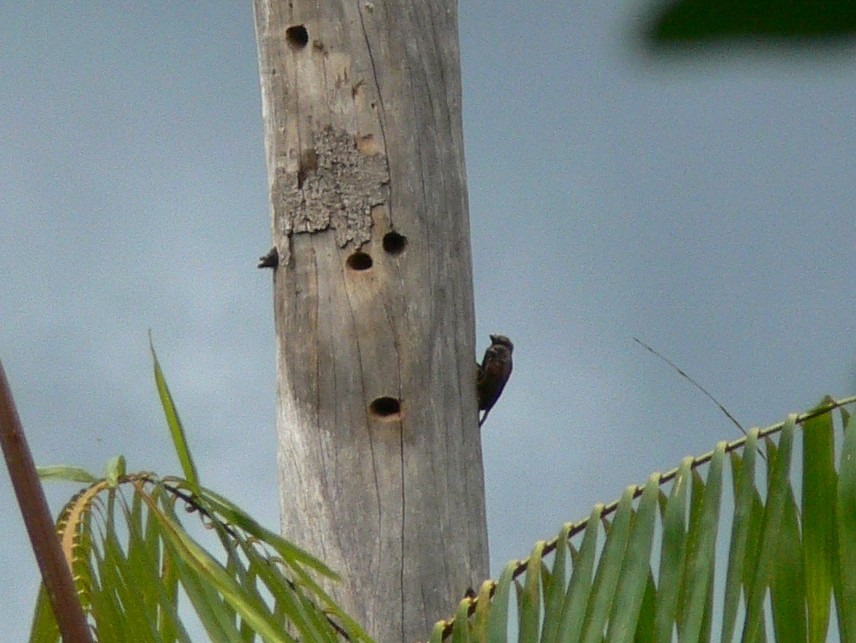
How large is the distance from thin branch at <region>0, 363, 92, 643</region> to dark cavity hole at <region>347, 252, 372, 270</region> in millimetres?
1746

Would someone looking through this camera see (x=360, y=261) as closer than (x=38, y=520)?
No

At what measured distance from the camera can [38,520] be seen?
3.13 ft

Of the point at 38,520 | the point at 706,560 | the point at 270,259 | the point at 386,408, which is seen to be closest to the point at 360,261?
the point at 270,259

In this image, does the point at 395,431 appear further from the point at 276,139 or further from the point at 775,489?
the point at 775,489

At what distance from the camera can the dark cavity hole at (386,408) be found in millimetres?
2619

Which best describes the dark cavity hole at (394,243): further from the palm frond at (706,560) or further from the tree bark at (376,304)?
the palm frond at (706,560)

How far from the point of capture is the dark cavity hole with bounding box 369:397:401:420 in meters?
2.62

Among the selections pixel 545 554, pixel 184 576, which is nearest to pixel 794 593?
pixel 545 554

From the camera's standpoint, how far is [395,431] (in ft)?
8.54

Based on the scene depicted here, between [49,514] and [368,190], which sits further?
[368,190]

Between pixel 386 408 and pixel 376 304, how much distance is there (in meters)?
0.22

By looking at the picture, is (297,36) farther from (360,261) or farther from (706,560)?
(706,560)

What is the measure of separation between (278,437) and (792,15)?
1.35 meters

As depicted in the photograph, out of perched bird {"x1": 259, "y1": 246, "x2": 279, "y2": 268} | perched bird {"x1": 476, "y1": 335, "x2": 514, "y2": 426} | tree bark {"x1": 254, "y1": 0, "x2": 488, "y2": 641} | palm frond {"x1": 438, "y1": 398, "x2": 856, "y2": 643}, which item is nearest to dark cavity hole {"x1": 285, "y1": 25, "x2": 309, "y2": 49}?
tree bark {"x1": 254, "y1": 0, "x2": 488, "y2": 641}
